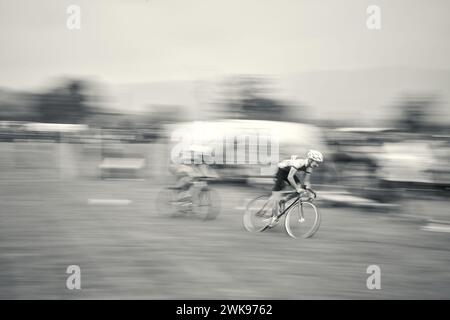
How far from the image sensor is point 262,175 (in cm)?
733

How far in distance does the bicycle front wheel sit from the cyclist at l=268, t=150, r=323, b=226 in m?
0.16

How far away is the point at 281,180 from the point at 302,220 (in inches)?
21.0

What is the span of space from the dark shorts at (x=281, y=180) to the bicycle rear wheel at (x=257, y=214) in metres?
0.23

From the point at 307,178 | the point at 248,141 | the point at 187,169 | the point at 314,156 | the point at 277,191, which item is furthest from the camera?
the point at 248,141

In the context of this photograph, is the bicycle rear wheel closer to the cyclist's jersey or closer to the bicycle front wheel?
the bicycle front wheel

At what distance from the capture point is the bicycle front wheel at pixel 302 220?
6730mm

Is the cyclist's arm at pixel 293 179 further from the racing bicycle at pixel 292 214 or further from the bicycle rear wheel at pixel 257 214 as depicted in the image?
the bicycle rear wheel at pixel 257 214

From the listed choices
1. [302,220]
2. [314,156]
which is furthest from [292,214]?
[314,156]

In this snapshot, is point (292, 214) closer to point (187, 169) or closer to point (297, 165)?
point (297, 165)

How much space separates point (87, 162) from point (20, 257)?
1.79 m

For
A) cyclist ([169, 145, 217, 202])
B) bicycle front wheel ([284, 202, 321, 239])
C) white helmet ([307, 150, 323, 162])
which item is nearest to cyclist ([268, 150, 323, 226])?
white helmet ([307, 150, 323, 162])

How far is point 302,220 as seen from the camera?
22.2 feet
